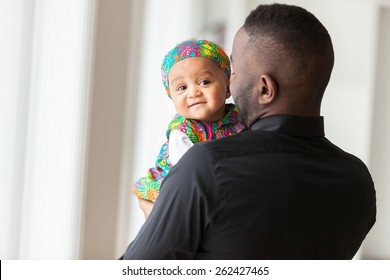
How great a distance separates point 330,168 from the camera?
99cm

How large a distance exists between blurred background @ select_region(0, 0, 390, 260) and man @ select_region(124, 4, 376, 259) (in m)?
1.74

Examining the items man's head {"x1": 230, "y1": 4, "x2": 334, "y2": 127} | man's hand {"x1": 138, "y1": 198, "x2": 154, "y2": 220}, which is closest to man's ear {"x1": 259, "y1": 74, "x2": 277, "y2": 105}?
man's head {"x1": 230, "y1": 4, "x2": 334, "y2": 127}

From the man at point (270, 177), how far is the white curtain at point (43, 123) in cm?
171

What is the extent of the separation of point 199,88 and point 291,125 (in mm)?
467

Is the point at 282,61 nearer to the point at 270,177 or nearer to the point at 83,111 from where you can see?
the point at 270,177

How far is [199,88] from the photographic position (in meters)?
1.39

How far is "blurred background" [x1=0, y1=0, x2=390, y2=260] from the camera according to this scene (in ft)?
8.21

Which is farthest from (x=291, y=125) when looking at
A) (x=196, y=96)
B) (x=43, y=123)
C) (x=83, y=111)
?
(x=83, y=111)

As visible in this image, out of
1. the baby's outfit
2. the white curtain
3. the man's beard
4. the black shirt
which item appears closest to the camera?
the black shirt

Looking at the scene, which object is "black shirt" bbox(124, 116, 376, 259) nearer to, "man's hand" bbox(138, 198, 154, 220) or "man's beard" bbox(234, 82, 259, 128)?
"man's beard" bbox(234, 82, 259, 128)
